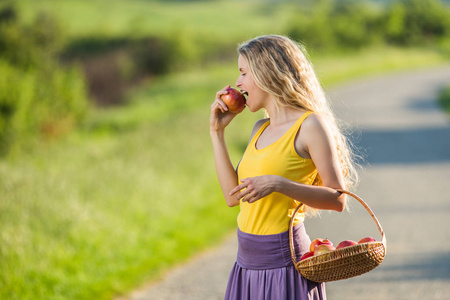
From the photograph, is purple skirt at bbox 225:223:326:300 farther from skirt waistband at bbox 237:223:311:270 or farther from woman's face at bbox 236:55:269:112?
woman's face at bbox 236:55:269:112

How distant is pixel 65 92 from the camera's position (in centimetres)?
1819

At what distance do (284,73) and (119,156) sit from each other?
21.3 feet

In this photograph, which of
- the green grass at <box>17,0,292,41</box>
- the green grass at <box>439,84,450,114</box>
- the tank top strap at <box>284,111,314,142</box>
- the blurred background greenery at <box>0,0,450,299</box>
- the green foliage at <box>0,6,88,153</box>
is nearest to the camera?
the tank top strap at <box>284,111,314,142</box>

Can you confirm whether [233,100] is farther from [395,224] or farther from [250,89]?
[395,224]

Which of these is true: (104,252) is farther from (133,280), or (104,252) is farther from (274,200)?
(274,200)

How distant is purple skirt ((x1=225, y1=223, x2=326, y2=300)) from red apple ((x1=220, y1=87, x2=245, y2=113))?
566 mm

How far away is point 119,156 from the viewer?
28.1 ft

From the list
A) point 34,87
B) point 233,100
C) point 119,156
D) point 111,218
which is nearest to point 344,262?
point 233,100

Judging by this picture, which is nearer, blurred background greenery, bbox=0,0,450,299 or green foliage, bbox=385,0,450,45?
blurred background greenery, bbox=0,0,450,299

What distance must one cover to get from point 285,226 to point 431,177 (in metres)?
7.19

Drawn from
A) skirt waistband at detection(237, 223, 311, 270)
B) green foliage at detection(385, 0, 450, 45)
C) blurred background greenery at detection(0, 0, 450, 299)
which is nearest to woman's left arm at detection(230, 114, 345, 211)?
skirt waistband at detection(237, 223, 311, 270)

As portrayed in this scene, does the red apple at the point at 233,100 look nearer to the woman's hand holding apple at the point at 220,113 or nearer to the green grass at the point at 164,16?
the woman's hand holding apple at the point at 220,113

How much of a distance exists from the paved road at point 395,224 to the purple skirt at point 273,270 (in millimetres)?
504

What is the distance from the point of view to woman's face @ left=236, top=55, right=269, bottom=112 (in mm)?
2430
